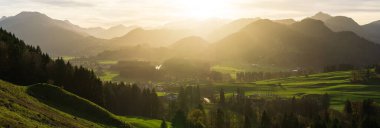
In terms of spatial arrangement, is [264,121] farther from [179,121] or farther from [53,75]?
[53,75]

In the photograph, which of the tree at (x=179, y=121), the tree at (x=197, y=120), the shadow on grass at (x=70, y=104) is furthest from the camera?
the tree at (x=179, y=121)

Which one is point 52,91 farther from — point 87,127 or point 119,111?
point 119,111

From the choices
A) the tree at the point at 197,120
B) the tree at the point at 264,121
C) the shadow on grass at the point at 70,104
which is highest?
the shadow on grass at the point at 70,104

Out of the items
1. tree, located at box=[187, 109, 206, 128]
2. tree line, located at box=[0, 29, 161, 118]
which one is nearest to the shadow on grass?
tree, located at box=[187, 109, 206, 128]

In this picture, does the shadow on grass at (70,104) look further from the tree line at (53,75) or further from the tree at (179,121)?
the tree at (179,121)

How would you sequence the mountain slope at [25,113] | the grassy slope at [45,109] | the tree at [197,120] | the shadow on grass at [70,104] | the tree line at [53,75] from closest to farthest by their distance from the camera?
the mountain slope at [25,113] → the grassy slope at [45,109] → the shadow on grass at [70,104] → the tree at [197,120] → the tree line at [53,75]

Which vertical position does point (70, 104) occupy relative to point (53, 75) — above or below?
below

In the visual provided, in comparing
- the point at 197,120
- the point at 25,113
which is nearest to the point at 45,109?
the point at 25,113

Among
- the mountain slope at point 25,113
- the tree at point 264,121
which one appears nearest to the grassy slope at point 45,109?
the mountain slope at point 25,113

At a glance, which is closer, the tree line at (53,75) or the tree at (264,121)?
the tree line at (53,75)
